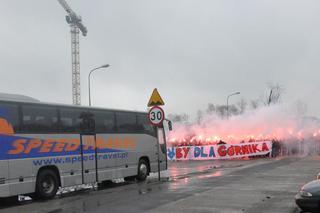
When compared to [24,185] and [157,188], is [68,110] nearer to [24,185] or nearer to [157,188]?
[24,185]

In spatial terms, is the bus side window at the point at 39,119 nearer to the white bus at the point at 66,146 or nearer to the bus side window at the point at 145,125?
the white bus at the point at 66,146

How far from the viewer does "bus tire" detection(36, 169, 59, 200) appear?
1408 cm

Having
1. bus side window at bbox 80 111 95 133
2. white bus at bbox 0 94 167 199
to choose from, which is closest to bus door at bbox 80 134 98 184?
white bus at bbox 0 94 167 199

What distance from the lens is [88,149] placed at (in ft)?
53.9

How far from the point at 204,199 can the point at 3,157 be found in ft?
19.6

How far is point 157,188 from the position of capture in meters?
15.8

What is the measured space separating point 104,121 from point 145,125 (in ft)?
10.5

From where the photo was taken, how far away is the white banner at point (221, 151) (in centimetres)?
3856

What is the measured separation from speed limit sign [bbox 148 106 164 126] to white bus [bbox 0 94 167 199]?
862mm

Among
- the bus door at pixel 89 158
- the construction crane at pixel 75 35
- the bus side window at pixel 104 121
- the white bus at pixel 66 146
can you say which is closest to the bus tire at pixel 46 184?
the white bus at pixel 66 146

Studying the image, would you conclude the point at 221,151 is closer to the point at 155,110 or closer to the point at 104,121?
the point at 155,110

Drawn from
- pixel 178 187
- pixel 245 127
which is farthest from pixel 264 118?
→ pixel 178 187

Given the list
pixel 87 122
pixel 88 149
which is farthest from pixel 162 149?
pixel 87 122

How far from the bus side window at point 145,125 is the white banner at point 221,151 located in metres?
18.9
